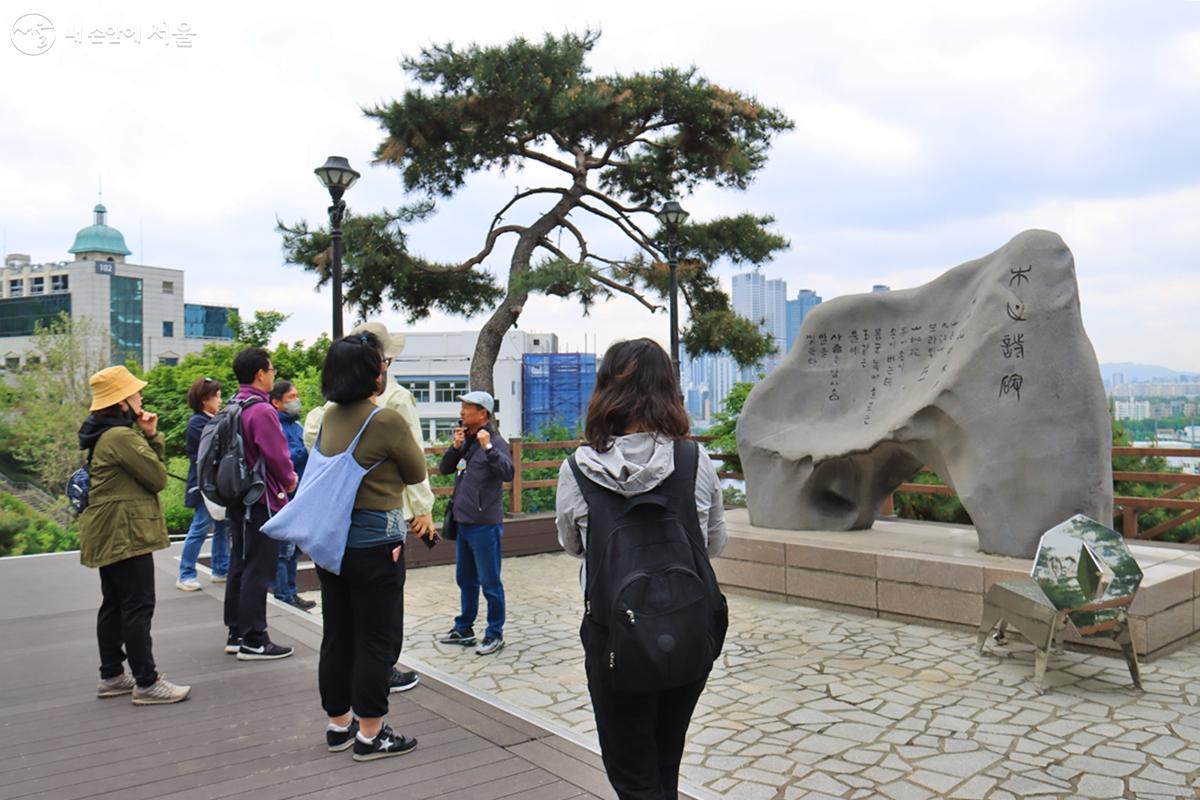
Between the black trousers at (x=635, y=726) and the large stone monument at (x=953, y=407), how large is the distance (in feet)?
14.6

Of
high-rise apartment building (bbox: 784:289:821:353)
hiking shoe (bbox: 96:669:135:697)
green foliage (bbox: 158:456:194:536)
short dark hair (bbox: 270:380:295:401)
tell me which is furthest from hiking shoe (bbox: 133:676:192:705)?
high-rise apartment building (bbox: 784:289:821:353)

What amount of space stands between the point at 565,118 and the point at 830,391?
19.1ft

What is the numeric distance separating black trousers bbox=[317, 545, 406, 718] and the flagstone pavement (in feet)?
3.04

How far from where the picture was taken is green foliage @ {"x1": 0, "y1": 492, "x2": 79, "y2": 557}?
10.4 metres

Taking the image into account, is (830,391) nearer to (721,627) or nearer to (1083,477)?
(1083,477)

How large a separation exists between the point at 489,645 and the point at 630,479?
372cm

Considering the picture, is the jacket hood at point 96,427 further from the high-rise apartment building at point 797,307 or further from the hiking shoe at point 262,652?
the high-rise apartment building at point 797,307

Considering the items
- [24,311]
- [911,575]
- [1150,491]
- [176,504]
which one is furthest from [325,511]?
[24,311]

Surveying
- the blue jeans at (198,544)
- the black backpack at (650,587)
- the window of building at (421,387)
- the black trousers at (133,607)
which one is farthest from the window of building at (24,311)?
the black backpack at (650,587)

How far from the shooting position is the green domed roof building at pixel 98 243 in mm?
62812

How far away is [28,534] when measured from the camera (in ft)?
36.2

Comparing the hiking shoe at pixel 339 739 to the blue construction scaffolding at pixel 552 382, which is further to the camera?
the blue construction scaffolding at pixel 552 382

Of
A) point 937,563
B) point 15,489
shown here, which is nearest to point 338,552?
point 937,563

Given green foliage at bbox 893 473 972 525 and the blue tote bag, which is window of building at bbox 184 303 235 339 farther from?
the blue tote bag
